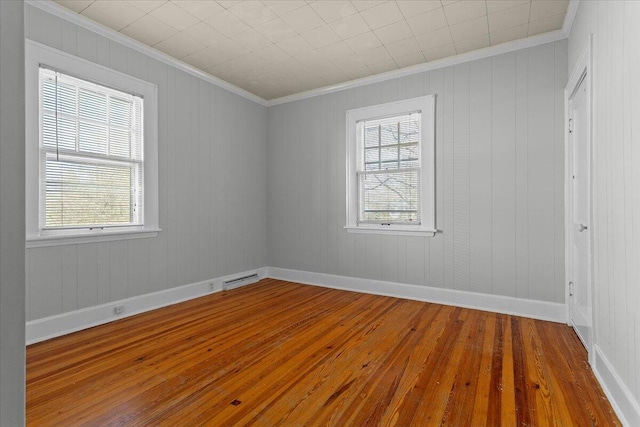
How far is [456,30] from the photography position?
10.7 ft

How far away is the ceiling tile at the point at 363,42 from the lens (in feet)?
11.1

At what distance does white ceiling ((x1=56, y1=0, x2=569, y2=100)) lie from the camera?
2.87 metres

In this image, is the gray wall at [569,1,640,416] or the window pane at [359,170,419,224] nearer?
Result: the gray wall at [569,1,640,416]

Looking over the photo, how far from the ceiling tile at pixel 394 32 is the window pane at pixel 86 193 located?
303 centimetres

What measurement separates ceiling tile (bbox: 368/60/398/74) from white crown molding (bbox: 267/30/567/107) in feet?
0.24

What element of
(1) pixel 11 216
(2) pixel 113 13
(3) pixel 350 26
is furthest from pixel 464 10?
(1) pixel 11 216

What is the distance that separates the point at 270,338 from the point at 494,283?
2.51 m

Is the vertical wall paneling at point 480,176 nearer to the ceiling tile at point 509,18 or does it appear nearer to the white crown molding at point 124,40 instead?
the ceiling tile at point 509,18

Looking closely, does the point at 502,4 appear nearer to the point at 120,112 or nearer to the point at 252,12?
the point at 252,12

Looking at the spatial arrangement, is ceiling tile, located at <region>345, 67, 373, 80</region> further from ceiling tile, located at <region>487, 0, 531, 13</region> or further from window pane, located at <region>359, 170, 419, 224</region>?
ceiling tile, located at <region>487, 0, 531, 13</region>

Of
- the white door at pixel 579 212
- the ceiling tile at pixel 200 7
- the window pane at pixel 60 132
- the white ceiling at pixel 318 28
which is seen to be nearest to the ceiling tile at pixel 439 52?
the white ceiling at pixel 318 28

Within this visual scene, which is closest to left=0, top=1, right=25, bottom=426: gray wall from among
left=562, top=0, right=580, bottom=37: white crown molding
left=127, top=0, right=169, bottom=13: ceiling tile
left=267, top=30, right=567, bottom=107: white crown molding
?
left=127, top=0, right=169, bottom=13: ceiling tile

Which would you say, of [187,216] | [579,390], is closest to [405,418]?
[579,390]

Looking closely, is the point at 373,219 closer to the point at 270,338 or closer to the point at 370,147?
the point at 370,147
